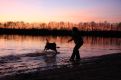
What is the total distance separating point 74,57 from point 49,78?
896cm

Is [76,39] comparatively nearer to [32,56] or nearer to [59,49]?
[32,56]

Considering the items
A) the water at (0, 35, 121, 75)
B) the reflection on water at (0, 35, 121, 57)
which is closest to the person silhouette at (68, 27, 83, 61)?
the water at (0, 35, 121, 75)

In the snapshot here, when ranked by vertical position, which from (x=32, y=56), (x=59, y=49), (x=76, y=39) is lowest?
(x=59, y=49)

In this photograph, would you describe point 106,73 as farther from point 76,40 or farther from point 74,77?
point 76,40

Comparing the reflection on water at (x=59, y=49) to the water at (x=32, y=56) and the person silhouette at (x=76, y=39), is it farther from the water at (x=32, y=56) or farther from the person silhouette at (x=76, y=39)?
the person silhouette at (x=76, y=39)

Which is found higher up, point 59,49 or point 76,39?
point 76,39

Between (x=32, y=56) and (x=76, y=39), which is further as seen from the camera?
(x=32, y=56)

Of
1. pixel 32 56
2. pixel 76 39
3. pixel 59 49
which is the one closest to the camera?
pixel 76 39

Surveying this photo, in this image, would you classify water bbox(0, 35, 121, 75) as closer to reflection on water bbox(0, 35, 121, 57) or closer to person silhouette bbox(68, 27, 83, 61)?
reflection on water bbox(0, 35, 121, 57)

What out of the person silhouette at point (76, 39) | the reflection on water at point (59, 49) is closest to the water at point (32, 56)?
the reflection on water at point (59, 49)

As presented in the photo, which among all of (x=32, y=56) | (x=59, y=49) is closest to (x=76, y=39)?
(x=32, y=56)

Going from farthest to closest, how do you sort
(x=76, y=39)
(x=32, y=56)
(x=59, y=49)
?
(x=59, y=49) → (x=32, y=56) → (x=76, y=39)

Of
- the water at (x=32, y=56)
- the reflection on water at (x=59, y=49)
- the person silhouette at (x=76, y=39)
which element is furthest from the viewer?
the reflection on water at (x=59, y=49)

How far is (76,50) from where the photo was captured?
67.1 feet
